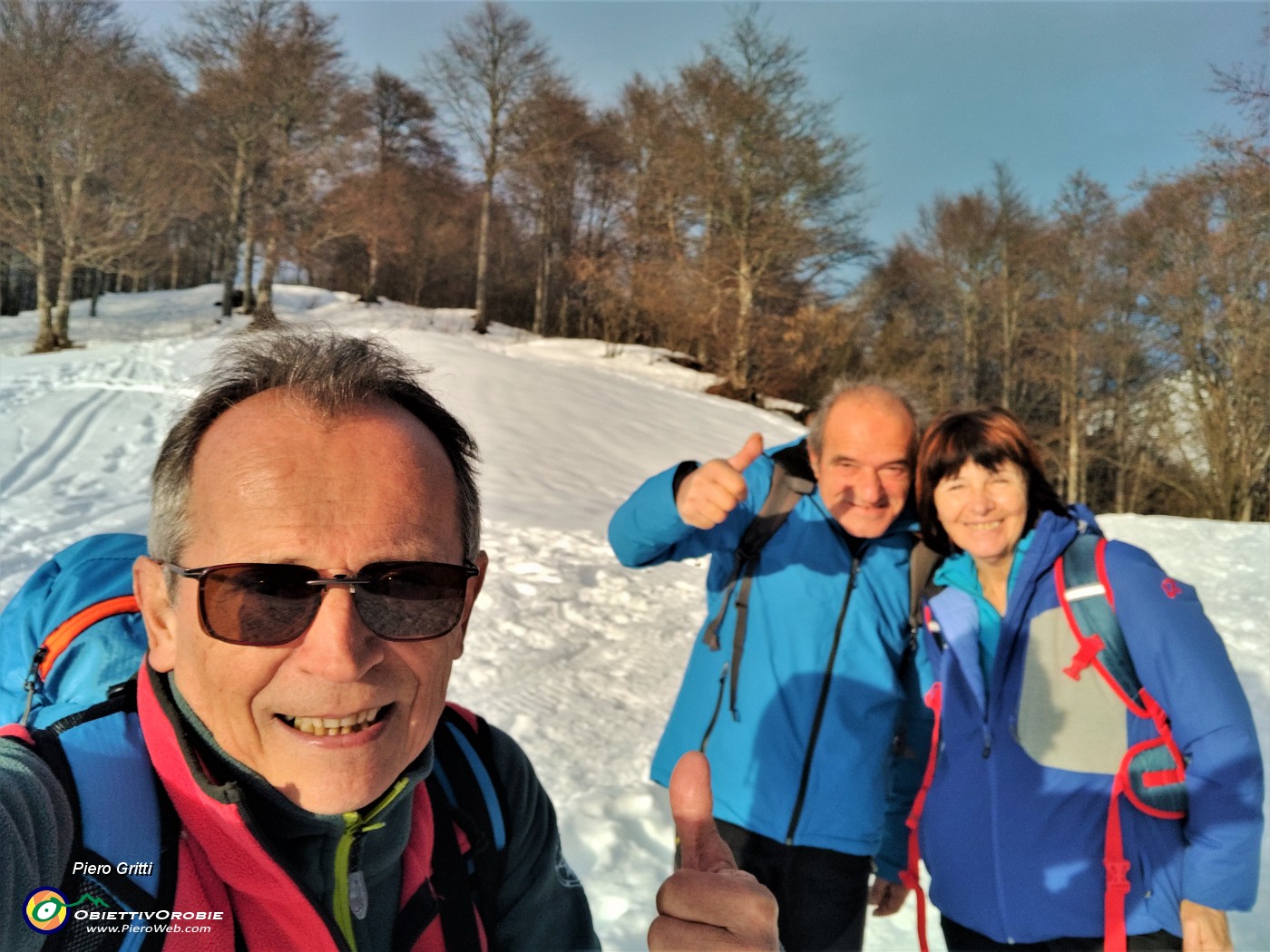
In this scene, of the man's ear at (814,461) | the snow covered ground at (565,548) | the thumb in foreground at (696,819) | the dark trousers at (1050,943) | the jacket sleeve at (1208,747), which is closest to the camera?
the thumb in foreground at (696,819)

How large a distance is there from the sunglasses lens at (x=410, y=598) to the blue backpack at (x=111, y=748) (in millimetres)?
317

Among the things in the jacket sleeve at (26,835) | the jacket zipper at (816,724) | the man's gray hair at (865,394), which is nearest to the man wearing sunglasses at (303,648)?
the jacket sleeve at (26,835)

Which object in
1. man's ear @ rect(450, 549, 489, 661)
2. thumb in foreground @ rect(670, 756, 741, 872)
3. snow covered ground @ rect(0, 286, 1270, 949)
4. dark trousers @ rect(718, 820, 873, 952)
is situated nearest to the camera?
thumb in foreground @ rect(670, 756, 741, 872)

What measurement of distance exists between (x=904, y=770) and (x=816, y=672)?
0.48 meters

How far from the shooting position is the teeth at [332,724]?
3.47 feet

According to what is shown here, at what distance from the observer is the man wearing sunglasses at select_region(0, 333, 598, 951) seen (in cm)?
99

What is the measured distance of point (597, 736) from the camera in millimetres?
3924

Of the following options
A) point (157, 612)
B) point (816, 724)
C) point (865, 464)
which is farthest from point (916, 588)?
point (157, 612)

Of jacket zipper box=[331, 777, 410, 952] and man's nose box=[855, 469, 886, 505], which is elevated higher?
man's nose box=[855, 469, 886, 505]

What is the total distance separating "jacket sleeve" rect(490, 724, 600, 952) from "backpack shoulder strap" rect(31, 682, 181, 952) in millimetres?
552

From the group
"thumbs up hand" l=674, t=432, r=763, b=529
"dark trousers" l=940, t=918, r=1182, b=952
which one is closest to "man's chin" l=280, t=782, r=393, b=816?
"thumbs up hand" l=674, t=432, r=763, b=529

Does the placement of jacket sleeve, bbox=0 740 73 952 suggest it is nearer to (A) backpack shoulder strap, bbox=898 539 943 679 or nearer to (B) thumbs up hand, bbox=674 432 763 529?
(B) thumbs up hand, bbox=674 432 763 529

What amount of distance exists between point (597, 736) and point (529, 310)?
27604 mm

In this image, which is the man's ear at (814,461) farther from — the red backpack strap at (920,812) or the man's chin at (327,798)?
the man's chin at (327,798)
